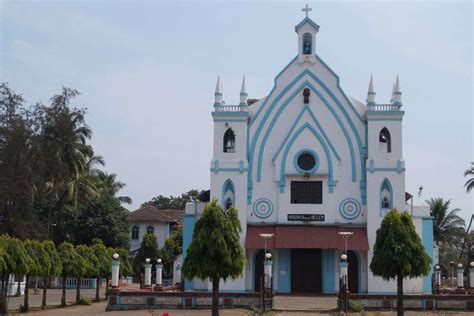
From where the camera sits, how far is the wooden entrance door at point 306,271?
136 ft

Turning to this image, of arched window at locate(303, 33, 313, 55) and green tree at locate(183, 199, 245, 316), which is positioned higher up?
arched window at locate(303, 33, 313, 55)

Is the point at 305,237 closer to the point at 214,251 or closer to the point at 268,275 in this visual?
the point at 268,275

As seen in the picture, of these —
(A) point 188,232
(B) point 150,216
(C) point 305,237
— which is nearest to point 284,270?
(C) point 305,237

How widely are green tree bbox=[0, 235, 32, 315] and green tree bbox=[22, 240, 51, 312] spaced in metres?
0.86

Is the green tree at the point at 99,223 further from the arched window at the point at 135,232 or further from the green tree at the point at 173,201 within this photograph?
the green tree at the point at 173,201

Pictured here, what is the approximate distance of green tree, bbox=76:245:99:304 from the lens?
124ft

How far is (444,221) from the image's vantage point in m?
67.8

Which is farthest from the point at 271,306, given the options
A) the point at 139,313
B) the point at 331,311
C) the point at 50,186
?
the point at 50,186

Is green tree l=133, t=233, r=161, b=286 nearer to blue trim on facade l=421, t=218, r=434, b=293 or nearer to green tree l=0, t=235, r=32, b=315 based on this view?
blue trim on facade l=421, t=218, r=434, b=293

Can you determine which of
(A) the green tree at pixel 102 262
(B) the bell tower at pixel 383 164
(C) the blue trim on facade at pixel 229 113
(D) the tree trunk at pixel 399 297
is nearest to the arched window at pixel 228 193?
(C) the blue trim on facade at pixel 229 113

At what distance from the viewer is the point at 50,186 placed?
5888cm

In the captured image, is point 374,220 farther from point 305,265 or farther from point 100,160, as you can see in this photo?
point 100,160

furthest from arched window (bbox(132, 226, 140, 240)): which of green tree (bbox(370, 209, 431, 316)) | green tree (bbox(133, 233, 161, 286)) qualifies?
green tree (bbox(370, 209, 431, 316))

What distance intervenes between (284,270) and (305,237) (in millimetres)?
2460
